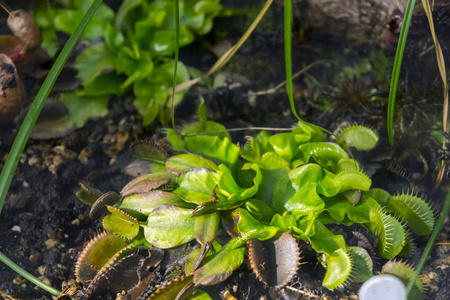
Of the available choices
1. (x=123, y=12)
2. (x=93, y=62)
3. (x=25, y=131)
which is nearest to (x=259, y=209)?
(x=25, y=131)

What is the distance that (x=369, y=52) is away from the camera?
6.78ft

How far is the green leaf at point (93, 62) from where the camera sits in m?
1.87

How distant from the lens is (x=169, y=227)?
129 cm

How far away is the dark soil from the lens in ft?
4.38

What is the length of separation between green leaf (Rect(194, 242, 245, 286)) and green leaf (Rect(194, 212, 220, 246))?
54 millimetres

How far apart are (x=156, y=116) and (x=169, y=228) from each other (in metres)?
0.73

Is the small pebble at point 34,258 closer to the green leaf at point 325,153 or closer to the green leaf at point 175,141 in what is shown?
the green leaf at point 175,141

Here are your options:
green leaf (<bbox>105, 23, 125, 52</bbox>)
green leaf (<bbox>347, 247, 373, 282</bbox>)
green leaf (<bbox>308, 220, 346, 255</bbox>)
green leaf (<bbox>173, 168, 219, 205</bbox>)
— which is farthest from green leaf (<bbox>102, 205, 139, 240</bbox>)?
green leaf (<bbox>105, 23, 125, 52</bbox>)

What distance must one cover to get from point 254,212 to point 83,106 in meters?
0.98

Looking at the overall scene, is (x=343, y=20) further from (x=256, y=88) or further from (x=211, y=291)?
(x=211, y=291)

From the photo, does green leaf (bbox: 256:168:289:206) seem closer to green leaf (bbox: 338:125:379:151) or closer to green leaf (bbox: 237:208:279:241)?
green leaf (bbox: 237:208:279:241)

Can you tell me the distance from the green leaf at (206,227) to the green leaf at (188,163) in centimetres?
18

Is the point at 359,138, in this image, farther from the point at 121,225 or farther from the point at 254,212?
the point at 121,225

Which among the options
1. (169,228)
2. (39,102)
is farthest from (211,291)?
(39,102)
